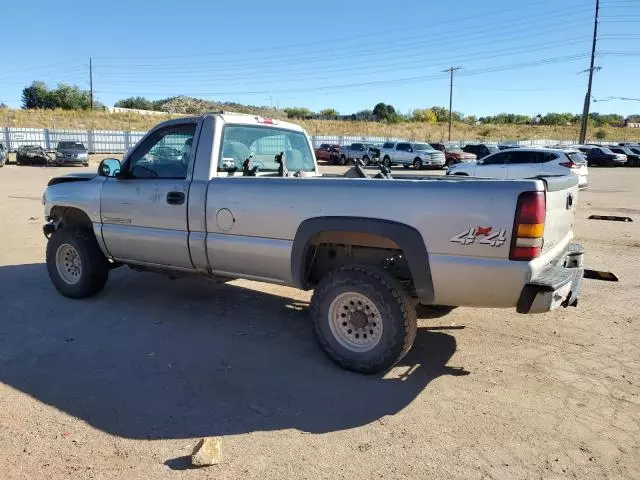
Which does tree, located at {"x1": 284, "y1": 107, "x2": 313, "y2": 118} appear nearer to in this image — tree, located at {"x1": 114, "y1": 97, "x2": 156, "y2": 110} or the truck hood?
tree, located at {"x1": 114, "y1": 97, "x2": 156, "y2": 110}

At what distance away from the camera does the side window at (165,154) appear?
193 inches

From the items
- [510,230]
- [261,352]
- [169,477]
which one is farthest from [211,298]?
[510,230]

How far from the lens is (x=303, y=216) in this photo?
4.04m

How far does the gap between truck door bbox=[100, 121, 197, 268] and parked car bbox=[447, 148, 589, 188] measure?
16.8m

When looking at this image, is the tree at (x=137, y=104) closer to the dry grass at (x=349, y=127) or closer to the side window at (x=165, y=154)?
the dry grass at (x=349, y=127)

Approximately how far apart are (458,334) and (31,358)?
3713 millimetres

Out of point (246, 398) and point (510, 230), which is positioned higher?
point (510, 230)

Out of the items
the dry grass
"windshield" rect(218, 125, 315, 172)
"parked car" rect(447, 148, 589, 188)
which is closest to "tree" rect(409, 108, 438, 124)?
the dry grass

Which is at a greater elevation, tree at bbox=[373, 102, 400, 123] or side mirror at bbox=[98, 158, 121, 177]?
tree at bbox=[373, 102, 400, 123]

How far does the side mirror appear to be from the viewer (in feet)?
17.5

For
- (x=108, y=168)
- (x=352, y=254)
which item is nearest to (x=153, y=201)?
(x=108, y=168)

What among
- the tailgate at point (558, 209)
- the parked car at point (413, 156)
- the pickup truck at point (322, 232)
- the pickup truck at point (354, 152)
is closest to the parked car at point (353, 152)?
the pickup truck at point (354, 152)

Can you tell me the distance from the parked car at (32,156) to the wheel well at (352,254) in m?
32.9

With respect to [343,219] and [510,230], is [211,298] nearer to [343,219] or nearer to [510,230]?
[343,219]
